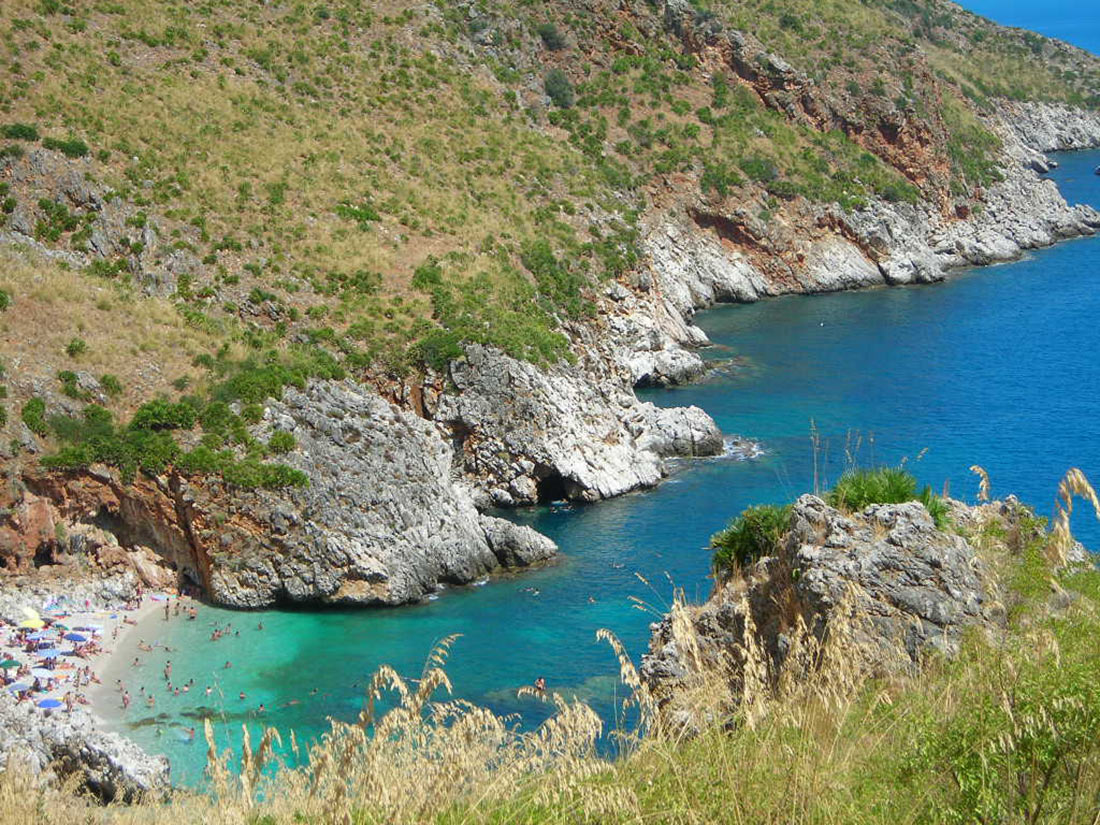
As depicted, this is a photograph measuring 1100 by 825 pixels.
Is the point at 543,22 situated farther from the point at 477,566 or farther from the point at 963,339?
the point at 477,566

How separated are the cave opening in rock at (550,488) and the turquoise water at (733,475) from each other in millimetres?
1448

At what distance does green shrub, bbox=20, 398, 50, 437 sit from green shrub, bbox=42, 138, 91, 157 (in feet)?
62.3

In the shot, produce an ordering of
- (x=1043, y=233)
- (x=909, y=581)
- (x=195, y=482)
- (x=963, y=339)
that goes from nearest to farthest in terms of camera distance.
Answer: (x=909, y=581) < (x=195, y=482) < (x=963, y=339) < (x=1043, y=233)

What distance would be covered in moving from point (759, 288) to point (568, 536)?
49.9 meters

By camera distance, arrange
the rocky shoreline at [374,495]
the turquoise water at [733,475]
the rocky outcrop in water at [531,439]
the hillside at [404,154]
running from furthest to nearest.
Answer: the hillside at [404,154]
the rocky outcrop in water at [531,439]
the rocky shoreline at [374,495]
the turquoise water at [733,475]

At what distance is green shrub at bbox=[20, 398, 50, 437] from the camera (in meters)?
41.4

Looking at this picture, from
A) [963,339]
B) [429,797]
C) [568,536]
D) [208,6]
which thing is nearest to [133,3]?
[208,6]

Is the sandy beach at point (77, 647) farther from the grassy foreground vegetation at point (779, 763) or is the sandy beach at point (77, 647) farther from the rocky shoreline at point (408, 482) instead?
the grassy foreground vegetation at point (779, 763)

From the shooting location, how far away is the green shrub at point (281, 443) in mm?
44422

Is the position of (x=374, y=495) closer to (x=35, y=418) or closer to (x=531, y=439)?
(x=531, y=439)

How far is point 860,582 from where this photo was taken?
1670 cm

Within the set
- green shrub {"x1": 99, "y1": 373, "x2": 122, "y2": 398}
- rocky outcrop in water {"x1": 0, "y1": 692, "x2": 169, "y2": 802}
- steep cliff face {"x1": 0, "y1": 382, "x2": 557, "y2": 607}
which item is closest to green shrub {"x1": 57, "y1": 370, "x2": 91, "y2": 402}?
green shrub {"x1": 99, "y1": 373, "x2": 122, "y2": 398}

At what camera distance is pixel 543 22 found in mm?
96750

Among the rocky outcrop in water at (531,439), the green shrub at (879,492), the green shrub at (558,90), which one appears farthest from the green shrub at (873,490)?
the green shrub at (558,90)
